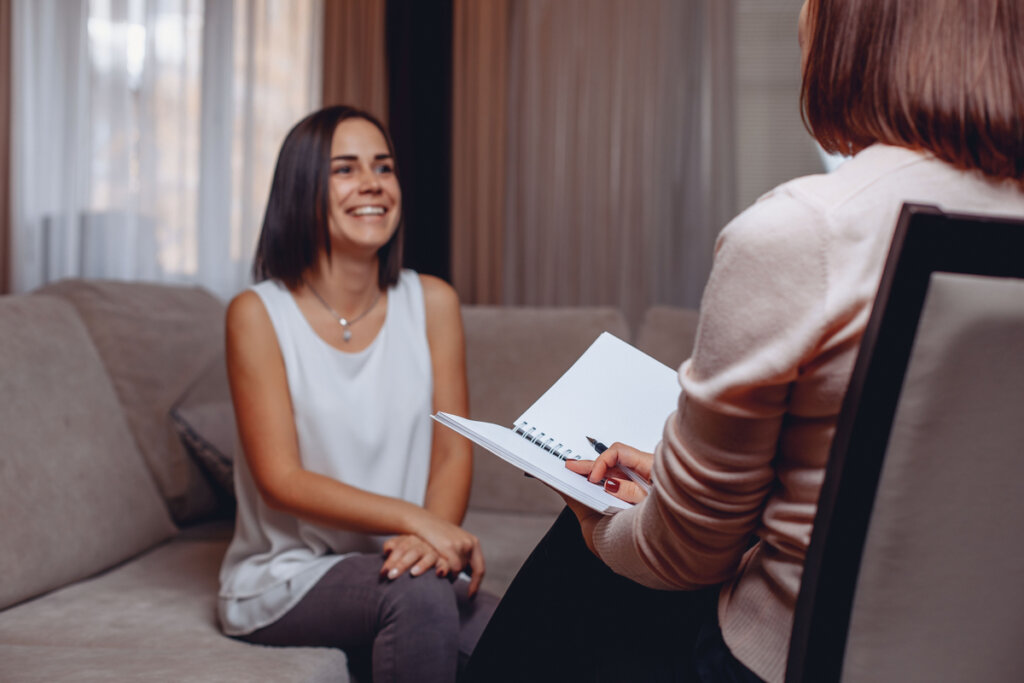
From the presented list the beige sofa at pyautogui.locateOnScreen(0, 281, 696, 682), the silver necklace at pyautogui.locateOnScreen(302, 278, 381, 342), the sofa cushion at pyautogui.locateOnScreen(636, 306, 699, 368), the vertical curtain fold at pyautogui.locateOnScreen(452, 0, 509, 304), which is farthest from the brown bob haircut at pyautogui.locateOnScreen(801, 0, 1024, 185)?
the vertical curtain fold at pyautogui.locateOnScreen(452, 0, 509, 304)

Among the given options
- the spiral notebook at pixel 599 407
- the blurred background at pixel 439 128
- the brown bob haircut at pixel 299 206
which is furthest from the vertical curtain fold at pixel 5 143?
the spiral notebook at pixel 599 407

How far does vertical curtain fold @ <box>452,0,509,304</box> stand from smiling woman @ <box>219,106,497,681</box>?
1.42 metres

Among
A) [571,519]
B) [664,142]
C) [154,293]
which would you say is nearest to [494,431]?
[571,519]

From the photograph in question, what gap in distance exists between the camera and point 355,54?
9.91 feet

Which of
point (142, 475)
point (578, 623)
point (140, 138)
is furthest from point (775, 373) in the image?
point (140, 138)

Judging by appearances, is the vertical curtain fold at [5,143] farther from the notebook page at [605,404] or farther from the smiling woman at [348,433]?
the notebook page at [605,404]

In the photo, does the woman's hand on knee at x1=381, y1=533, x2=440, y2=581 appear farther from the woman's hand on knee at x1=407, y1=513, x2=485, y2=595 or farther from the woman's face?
the woman's face

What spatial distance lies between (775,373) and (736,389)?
25mm

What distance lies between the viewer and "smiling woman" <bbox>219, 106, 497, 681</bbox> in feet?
3.82

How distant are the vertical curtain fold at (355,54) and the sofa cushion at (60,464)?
158 centimetres

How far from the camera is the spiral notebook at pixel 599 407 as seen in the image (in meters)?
0.77

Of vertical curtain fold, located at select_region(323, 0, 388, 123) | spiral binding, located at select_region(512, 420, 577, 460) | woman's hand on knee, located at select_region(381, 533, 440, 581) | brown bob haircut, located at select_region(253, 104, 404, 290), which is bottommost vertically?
woman's hand on knee, located at select_region(381, 533, 440, 581)

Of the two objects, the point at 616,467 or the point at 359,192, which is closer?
the point at 616,467

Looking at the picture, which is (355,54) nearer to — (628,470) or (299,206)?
Result: (299,206)
